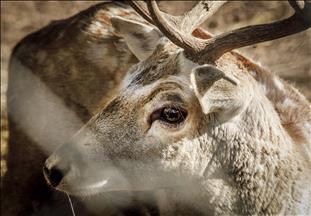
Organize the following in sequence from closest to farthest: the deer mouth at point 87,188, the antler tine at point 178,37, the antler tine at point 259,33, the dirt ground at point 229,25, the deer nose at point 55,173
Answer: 1. the antler tine at point 259,33
2. the antler tine at point 178,37
3. the deer nose at point 55,173
4. the deer mouth at point 87,188
5. the dirt ground at point 229,25

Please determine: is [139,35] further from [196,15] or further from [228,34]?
[228,34]

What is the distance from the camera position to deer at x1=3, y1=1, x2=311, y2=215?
12.6 feet

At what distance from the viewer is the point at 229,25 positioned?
6574 mm

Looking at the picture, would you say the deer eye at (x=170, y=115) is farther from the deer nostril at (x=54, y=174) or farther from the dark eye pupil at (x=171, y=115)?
the deer nostril at (x=54, y=174)

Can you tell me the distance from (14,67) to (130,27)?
5.96 feet

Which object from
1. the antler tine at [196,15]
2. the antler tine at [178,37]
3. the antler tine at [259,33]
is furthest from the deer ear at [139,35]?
the antler tine at [259,33]

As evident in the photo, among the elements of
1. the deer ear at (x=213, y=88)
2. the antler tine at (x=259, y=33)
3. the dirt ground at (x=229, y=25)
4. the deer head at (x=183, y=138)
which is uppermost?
the antler tine at (x=259, y=33)

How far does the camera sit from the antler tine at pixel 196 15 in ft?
14.1

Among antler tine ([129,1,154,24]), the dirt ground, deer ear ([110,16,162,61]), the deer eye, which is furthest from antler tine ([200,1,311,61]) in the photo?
the dirt ground

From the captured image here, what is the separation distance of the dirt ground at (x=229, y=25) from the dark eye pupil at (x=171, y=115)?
221cm

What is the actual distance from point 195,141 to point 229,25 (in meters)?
2.93

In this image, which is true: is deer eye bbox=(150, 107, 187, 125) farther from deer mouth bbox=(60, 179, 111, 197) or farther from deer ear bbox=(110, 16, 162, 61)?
deer ear bbox=(110, 16, 162, 61)

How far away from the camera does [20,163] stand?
19.5 feet

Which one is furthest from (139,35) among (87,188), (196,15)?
(87,188)
